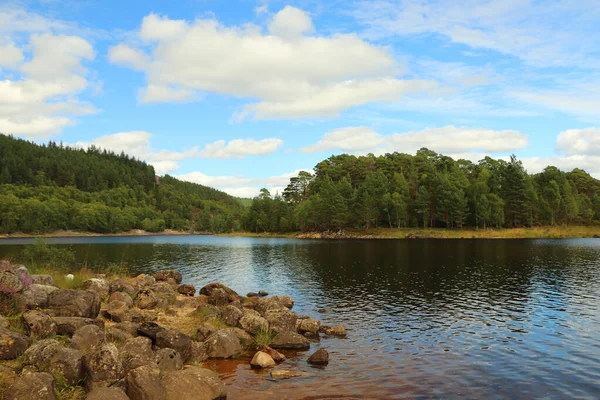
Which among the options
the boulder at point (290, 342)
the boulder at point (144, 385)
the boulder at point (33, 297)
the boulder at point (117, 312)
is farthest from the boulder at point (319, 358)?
the boulder at point (33, 297)

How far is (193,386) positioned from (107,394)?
3481 mm

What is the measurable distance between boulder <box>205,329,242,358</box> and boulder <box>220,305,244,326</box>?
3695mm

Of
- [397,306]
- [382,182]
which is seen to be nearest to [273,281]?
[397,306]

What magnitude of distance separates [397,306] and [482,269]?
28684 mm

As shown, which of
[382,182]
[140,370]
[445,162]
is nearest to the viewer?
[140,370]

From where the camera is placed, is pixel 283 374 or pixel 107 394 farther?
pixel 283 374

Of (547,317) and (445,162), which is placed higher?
(445,162)

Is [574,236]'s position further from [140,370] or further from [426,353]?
[140,370]

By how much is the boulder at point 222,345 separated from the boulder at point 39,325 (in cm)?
782

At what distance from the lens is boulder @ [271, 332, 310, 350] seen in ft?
78.3

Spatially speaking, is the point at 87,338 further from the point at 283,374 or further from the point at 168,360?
the point at 283,374

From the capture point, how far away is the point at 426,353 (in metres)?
22.4

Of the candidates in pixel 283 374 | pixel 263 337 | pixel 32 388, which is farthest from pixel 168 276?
pixel 32 388

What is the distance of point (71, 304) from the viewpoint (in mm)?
21297
